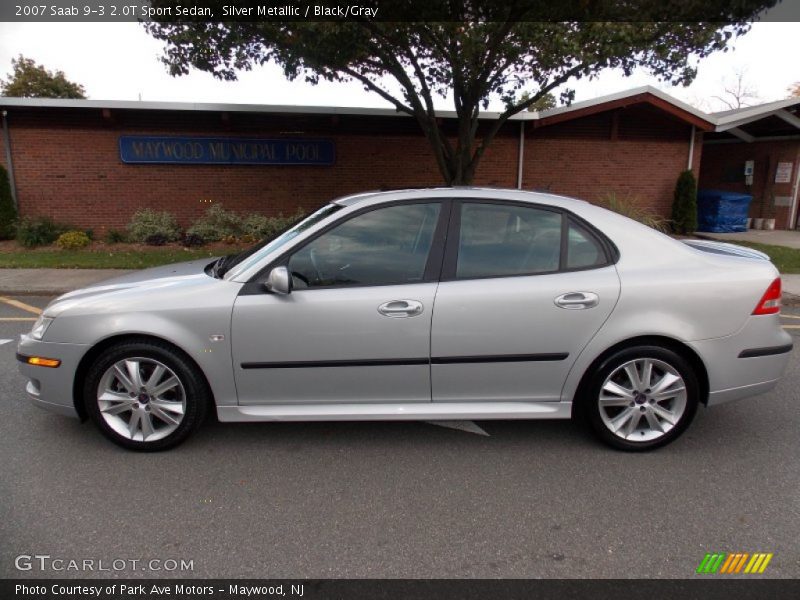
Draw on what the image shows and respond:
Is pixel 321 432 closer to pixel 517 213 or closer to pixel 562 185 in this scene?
pixel 517 213

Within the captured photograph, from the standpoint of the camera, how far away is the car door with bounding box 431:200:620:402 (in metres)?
3.21

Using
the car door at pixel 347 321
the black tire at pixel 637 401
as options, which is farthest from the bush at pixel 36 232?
the black tire at pixel 637 401

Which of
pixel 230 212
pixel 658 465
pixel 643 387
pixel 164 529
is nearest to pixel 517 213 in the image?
pixel 643 387

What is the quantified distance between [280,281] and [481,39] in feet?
20.7

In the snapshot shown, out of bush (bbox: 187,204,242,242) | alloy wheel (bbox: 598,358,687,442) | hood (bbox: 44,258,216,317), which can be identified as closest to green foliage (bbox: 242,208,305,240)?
bush (bbox: 187,204,242,242)

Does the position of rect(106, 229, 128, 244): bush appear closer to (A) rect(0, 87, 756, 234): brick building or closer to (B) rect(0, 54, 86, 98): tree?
(A) rect(0, 87, 756, 234): brick building

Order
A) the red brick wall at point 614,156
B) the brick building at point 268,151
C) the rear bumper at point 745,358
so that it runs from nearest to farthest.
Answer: the rear bumper at point 745,358 < the brick building at point 268,151 < the red brick wall at point 614,156

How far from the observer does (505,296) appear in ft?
10.6

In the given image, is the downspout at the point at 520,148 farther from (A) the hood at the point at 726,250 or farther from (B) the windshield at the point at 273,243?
(B) the windshield at the point at 273,243

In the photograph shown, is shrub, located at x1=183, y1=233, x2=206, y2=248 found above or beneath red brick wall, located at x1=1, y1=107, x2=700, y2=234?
beneath

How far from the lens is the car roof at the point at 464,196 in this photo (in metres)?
3.44

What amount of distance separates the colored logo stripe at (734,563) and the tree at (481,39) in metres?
6.80

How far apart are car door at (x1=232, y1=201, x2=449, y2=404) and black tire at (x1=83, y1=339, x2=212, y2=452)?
26cm

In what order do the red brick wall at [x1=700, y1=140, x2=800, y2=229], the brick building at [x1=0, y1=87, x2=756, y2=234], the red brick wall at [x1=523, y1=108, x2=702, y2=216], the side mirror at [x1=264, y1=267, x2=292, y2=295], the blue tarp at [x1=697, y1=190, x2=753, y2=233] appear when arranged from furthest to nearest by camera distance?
the red brick wall at [x1=700, y1=140, x2=800, y2=229] → the blue tarp at [x1=697, y1=190, x2=753, y2=233] → the red brick wall at [x1=523, y1=108, x2=702, y2=216] → the brick building at [x1=0, y1=87, x2=756, y2=234] → the side mirror at [x1=264, y1=267, x2=292, y2=295]
